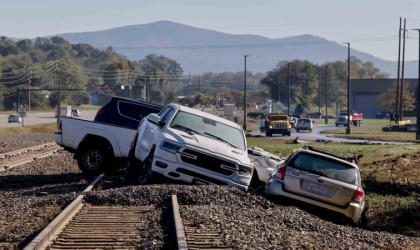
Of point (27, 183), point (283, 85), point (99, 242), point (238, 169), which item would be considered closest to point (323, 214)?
point (238, 169)

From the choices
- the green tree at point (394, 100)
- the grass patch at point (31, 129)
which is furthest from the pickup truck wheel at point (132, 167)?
the green tree at point (394, 100)

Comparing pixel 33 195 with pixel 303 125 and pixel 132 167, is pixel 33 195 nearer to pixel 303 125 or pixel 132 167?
pixel 132 167

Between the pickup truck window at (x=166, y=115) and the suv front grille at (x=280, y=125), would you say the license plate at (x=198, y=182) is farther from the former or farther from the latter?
the suv front grille at (x=280, y=125)

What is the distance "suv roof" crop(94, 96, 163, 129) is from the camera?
27.0 meters

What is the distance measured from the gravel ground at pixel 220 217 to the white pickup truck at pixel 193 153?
107 cm

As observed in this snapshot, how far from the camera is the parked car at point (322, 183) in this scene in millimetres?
18125

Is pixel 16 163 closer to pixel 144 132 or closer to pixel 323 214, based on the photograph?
pixel 144 132

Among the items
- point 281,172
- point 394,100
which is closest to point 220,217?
point 281,172

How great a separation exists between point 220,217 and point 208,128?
6.51 metres

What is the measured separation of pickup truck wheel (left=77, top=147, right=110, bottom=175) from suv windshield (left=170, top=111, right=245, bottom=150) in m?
5.37

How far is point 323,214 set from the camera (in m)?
18.3

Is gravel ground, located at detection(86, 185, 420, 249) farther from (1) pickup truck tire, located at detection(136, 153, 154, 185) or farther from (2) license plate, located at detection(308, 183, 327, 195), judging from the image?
(1) pickup truck tire, located at detection(136, 153, 154, 185)

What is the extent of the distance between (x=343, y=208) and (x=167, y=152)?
3.95 m

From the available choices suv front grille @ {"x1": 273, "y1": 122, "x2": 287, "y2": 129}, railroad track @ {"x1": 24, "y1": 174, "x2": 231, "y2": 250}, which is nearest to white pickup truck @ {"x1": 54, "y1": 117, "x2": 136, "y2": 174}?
railroad track @ {"x1": 24, "y1": 174, "x2": 231, "y2": 250}
